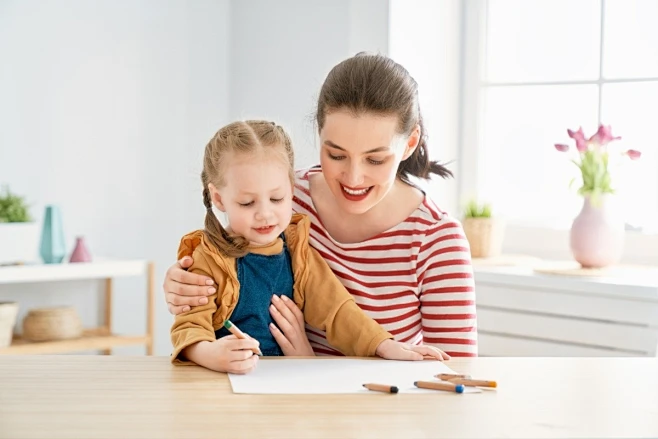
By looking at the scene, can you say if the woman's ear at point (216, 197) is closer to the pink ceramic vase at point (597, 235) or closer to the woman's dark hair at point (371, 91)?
the woman's dark hair at point (371, 91)

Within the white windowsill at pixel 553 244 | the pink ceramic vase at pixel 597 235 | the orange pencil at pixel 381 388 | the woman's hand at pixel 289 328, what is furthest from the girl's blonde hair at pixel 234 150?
the white windowsill at pixel 553 244

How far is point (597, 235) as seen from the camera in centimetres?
291

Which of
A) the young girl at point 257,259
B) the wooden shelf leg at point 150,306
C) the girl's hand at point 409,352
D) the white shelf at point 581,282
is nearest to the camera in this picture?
the girl's hand at point 409,352

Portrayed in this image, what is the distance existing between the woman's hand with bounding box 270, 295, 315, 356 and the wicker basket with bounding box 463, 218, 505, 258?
1.66 m

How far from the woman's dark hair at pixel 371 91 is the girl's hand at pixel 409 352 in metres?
0.43

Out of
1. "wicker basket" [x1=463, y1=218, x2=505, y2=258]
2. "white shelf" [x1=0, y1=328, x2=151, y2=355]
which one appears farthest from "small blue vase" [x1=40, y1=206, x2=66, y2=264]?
"wicker basket" [x1=463, y1=218, x2=505, y2=258]

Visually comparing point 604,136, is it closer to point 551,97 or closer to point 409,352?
point 551,97

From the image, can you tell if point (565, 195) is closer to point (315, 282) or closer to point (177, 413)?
point (315, 282)

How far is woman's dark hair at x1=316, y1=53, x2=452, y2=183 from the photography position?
166cm

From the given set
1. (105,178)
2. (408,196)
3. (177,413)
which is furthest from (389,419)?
(105,178)

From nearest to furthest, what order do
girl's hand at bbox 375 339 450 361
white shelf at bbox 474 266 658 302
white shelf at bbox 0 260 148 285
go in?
1. girl's hand at bbox 375 339 450 361
2. white shelf at bbox 474 266 658 302
3. white shelf at bbox 0 260 148 285

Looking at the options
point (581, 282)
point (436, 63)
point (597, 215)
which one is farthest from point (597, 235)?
point (436, 63)

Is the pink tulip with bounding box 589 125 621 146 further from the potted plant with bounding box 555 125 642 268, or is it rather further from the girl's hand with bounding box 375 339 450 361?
the girl's hand with bounding box 375 339 450 361

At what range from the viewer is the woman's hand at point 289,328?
1613mm
